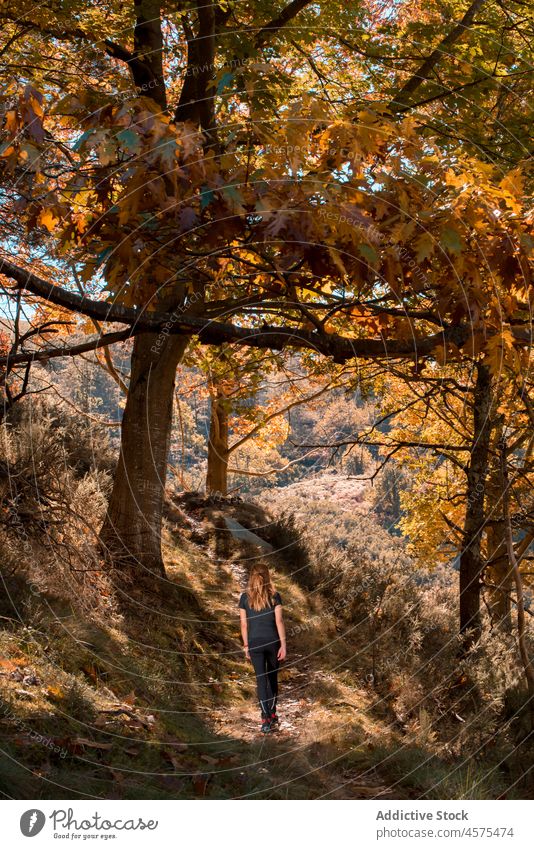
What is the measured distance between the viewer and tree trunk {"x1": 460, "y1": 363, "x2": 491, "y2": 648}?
797 centimetres

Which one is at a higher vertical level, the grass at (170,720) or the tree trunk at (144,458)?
the tree trunk at (144,458)

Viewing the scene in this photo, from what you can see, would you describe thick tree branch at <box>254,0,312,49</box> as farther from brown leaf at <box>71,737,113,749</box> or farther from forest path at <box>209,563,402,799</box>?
brown leaf at <box>71,737,113,749</box>

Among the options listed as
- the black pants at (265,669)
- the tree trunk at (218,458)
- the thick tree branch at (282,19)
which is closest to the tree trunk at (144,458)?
the black pants at (265,669)

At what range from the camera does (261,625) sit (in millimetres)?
6430

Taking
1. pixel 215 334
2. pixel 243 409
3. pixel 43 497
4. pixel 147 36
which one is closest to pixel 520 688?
pixel 215 334

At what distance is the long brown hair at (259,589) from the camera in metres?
6.25

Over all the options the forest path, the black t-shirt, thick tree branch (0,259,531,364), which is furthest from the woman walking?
thick tree branch (0,259,531,364)

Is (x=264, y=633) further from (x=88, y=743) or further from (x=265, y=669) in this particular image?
(x=88, y=743)

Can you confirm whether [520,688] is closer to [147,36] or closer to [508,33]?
[508,33]

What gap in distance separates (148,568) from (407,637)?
11.6ft

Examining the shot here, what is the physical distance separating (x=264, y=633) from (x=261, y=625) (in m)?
0.07

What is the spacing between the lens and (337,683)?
8438 mm

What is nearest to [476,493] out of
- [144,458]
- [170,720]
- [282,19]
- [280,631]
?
[280,631]

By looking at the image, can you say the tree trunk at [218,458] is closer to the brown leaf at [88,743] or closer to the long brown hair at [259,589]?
the long brown hair at [259,589]
